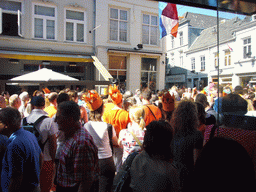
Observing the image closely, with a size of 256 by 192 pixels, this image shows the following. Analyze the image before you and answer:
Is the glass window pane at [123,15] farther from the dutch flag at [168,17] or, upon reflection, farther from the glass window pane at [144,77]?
the dutch flag at [168,17]

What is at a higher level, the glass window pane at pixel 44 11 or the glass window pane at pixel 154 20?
the glass window pane at pixel 154 20

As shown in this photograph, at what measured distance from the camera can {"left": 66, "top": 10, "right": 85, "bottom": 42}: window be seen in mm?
12383

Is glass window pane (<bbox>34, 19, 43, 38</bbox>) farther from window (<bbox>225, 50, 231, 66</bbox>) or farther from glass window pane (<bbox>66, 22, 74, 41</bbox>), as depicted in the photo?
window (<bbox>225, 50, 231, 66</bbox>)

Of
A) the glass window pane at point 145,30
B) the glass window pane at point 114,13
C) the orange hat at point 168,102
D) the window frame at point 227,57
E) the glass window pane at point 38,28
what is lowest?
the orange hat at point 168,102

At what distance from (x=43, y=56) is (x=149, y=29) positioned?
7.54 metres

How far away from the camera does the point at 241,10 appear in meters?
1.84

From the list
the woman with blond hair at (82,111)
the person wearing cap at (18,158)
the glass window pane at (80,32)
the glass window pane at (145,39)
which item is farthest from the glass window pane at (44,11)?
the person wearing cap at (18,158)

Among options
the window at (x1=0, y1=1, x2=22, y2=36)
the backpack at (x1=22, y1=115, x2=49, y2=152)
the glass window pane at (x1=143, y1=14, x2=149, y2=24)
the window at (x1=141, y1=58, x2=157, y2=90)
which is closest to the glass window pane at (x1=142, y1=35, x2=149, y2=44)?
the glass window pane at (x1=143, y1=14, x2=149, y2=24)

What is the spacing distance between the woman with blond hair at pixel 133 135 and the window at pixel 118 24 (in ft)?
37.0

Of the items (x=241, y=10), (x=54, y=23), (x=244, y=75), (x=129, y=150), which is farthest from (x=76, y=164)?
(x=54, y=23)

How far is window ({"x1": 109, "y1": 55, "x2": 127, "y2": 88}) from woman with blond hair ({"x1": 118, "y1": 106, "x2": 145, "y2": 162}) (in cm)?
1064

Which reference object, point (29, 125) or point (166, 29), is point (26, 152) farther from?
point (166, 29)

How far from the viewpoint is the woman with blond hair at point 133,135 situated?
2916mm

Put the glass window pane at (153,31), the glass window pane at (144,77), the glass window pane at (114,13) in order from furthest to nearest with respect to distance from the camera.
→ 1. the glass window pane at (153,31)
2. the glass window pane at (144,77)
3. the glass window pane at (114,13)
